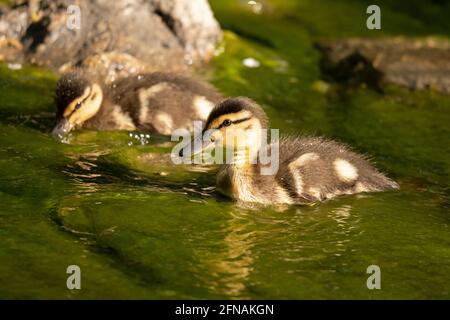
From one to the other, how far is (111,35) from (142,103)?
1366 millimetres

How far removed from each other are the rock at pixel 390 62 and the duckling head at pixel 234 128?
2.49m

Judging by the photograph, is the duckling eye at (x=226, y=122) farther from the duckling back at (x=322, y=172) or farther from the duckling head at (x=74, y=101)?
the duckling head at (x=74, y=101)

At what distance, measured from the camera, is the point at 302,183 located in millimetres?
4965

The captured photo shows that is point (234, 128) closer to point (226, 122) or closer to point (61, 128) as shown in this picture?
point (226, 122)

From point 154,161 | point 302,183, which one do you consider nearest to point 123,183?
point 154,161

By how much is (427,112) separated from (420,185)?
5.35ft

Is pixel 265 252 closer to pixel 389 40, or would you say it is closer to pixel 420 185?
pixel 420 185

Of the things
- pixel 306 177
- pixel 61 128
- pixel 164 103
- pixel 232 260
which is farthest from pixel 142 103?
pixel 232 260

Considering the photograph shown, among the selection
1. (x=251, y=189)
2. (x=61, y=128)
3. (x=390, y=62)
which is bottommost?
(x=251, y=189)

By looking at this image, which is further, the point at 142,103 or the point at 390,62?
the point at 390,62

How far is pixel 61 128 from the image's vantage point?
5844 millimetres

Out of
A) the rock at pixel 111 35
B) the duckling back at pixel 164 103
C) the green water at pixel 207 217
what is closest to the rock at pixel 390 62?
the green water at pixel 207 217

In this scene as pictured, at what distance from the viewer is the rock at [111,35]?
720 cm
